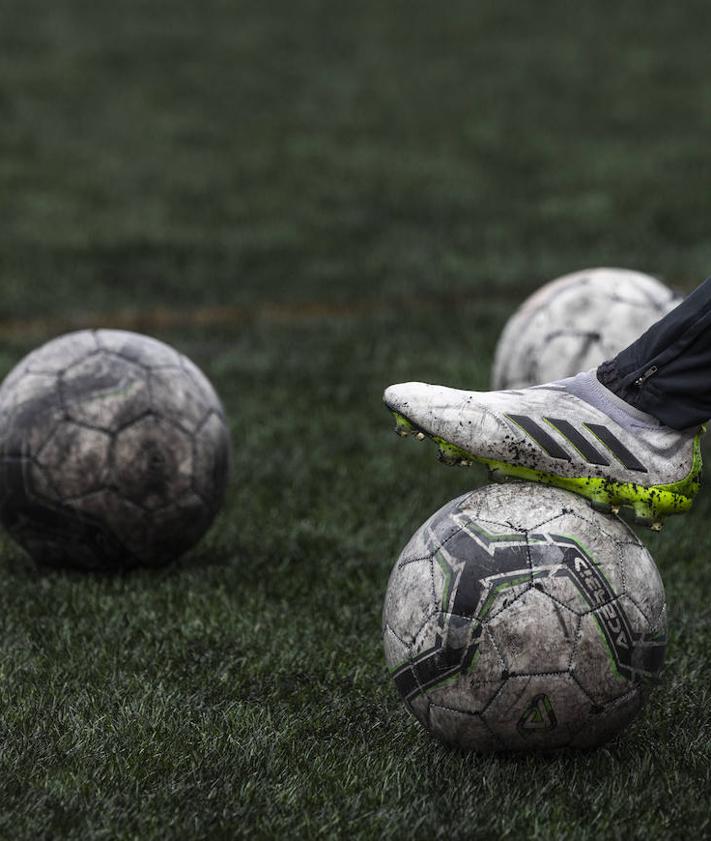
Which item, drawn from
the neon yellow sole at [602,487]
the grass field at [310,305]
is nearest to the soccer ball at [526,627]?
the neon yellow sole at [602,487]

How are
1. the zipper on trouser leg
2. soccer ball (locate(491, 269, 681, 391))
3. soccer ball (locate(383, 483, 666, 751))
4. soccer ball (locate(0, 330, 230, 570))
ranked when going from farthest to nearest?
soccer ball (locate(491, 269, 681, 391))
soccer ball (locate(0, 330, 230, 570))
the zipper on trouser leg
soccer ball (locate(383, 483, 666, 751))

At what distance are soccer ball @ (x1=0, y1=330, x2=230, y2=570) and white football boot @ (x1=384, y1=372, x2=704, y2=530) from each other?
5.88 feet

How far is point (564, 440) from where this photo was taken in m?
4.41

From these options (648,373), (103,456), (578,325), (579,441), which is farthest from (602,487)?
(578,325)

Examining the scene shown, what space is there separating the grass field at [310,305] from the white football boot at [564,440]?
32.9 inches

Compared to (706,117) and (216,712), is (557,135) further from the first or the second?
(216,712)

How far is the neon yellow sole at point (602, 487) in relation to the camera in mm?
4426

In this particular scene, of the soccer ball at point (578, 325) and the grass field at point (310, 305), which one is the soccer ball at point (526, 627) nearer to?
the grass field at point (310, 305)

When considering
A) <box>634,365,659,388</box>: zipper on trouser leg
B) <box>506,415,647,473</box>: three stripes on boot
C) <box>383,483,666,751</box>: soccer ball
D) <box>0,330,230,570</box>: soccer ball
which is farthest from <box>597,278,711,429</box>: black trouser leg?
<box>0,330,230,570</box>: soccer ball

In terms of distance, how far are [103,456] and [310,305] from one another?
627cm

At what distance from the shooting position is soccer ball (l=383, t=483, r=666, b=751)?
4121 millimetres

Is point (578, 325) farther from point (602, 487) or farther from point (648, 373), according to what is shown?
point (602, 487)

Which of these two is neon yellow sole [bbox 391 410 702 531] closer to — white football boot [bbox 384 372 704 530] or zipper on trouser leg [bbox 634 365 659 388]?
white football boot [bbox 384 372 704 530]

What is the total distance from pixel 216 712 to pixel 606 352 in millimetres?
3315
